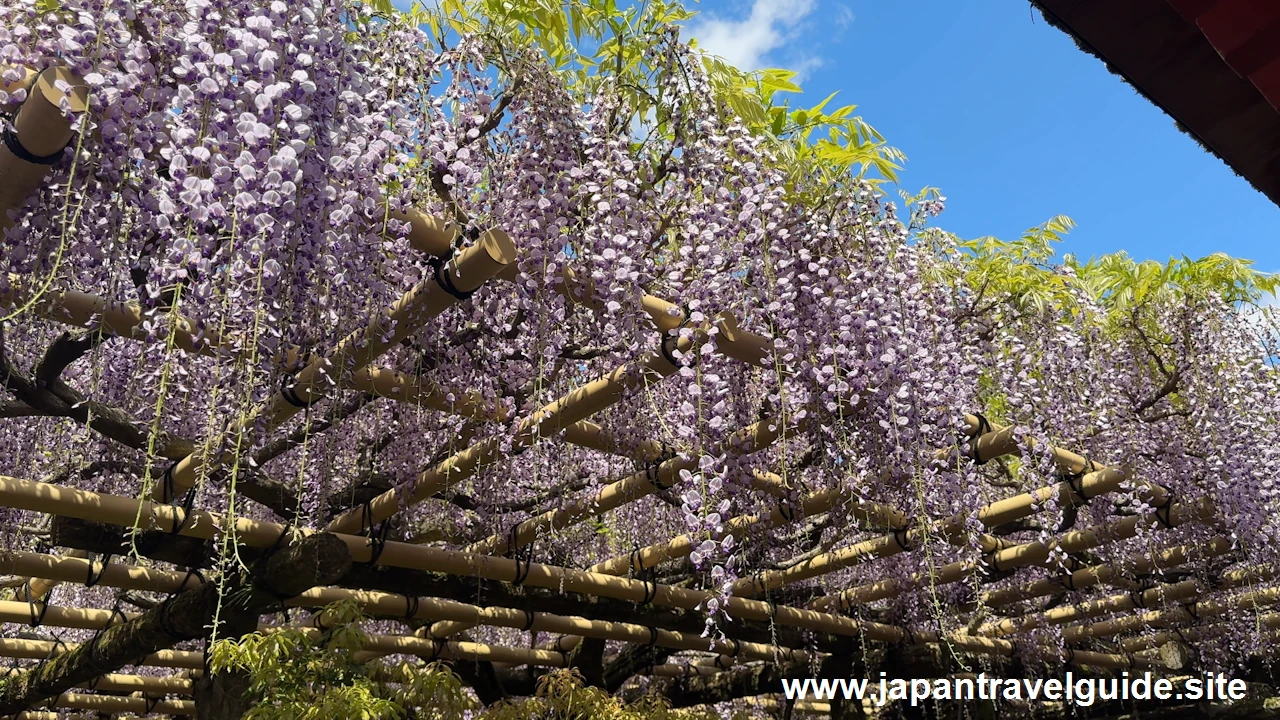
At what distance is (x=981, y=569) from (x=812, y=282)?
74.3 inches

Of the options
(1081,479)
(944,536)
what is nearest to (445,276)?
(944,536)

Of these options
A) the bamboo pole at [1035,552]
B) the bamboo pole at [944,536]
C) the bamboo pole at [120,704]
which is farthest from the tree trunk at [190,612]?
the bamboo pole at [1035,552]

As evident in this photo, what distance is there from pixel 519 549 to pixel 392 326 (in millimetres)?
2274

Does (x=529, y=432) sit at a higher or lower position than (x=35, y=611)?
higher

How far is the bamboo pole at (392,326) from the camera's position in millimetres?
2490

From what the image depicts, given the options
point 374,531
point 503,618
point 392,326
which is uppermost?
point 392,326

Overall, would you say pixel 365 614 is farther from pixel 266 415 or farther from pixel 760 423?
pixel 760 423

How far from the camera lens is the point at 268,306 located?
214cm

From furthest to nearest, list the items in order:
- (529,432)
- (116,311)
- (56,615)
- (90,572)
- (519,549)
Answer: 1. (56,615)
2. (519,549)
3. (90,572)
4. (529,432)
5. (116,311)

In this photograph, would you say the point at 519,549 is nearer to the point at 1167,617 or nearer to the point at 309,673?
the point at 309,673

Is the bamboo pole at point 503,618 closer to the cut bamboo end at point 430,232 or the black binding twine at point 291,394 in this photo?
the black binding twine at point 291,394

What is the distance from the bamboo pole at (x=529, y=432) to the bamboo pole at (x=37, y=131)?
5.04ft

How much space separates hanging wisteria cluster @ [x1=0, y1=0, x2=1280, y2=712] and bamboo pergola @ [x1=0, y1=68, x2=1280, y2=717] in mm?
61

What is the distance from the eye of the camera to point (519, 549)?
4.66 m
